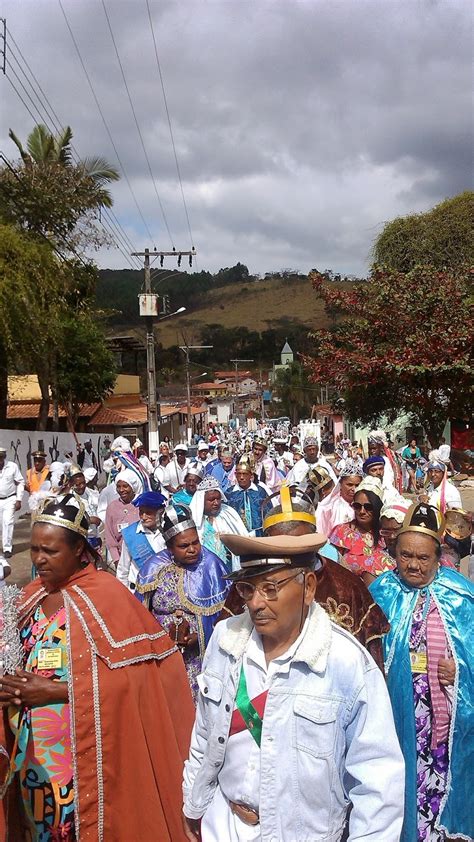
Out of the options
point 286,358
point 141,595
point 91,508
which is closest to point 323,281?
point 91,508

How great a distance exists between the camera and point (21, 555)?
45.3ft

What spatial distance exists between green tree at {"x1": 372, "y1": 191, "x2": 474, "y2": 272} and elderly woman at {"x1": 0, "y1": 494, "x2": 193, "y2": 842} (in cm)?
2300

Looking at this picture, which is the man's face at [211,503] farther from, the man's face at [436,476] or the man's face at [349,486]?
the man's face at [436,476]

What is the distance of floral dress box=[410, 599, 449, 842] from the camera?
156 inches

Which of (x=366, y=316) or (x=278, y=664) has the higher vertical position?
(x=366, y=316)

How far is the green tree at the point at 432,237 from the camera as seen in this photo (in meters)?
25.2

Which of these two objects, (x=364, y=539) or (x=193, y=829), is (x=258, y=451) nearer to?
(x=364, y=539)

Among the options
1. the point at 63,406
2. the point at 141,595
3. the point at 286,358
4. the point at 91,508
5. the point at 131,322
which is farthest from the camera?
the point at 131,322

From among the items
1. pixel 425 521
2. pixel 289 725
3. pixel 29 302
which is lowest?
pixel 289 725

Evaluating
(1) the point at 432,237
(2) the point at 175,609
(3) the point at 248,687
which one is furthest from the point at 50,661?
(1) the point at 432,237

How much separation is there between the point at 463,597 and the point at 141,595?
231 centimetres

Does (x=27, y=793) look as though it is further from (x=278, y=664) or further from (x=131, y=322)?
(x=131, y=322)

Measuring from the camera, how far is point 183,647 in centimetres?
487

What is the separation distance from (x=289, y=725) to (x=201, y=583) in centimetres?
273
